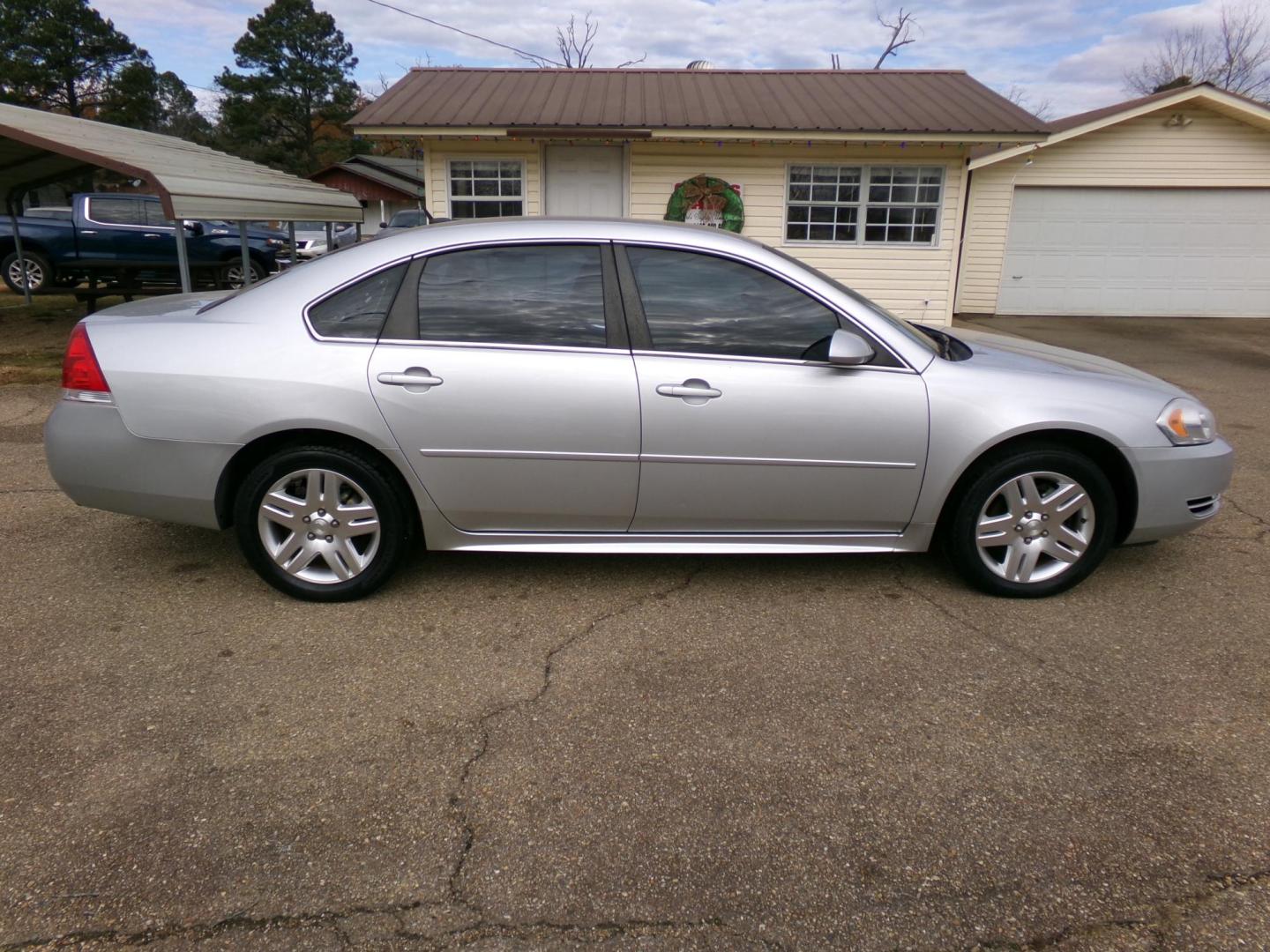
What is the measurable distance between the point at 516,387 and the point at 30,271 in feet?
45.2

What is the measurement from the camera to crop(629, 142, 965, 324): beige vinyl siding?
37.7 ft

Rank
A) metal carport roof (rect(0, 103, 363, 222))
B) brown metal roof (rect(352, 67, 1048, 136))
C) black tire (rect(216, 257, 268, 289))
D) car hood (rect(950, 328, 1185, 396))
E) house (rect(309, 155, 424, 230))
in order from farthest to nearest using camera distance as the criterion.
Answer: house (rect(309, 155, 424, 230)), black tire (rect(216, 257, 268, 289)), brown metal roof (rect(352, 67, 1048, 136)), metal carport roof (rect(0, 103, 363, 222)), car hood (rect(950, 328, 1185, 396))

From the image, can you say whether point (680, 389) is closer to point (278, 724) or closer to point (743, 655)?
point (743, 655)

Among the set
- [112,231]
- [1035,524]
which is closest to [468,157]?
[112,231]

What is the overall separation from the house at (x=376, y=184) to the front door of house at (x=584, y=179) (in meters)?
26.8

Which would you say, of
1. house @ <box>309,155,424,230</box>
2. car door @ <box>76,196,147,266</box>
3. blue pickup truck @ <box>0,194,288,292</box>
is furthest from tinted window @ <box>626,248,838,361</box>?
house @ <box>309,155,424,230</box>

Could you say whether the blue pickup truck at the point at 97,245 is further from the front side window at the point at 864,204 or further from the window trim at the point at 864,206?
the front side window at the point at 864,204

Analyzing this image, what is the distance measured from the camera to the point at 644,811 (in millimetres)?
2420

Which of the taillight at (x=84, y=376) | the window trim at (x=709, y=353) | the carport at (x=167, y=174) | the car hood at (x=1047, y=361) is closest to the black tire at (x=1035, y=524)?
the car hood at (x=1047, y=361)

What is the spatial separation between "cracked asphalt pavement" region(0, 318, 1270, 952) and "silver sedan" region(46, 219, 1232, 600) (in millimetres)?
339

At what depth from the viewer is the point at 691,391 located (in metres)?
3.41

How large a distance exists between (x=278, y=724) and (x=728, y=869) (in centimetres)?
153

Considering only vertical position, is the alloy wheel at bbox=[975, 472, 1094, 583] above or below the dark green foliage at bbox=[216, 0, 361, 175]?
below

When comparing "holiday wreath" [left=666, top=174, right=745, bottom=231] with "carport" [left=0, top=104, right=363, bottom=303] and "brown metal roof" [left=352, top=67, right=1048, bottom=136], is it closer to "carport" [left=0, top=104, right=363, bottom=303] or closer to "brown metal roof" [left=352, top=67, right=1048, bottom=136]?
"brown metal roof" [left=352, top=67, right=1048, bottom=136]
